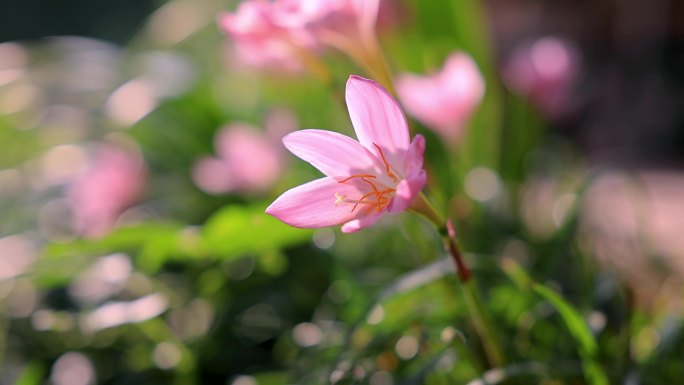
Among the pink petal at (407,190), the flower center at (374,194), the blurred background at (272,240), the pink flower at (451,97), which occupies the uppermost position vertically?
the pink petal at (407,190)

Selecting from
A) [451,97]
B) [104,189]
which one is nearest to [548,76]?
[451,97]

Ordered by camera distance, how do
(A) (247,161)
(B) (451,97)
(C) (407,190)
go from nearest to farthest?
1. (C) (407,190)
2. (B) (451,97)
3. (A) (247,161)

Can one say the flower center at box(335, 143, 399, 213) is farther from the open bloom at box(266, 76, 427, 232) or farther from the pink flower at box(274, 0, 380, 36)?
the pink flower at box(274, 0, 380, 36)

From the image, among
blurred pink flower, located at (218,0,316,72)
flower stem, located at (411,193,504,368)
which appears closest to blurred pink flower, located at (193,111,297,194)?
blurred pink flower, located at (218,0,316,72)

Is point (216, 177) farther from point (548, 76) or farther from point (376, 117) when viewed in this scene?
point (376, 117)

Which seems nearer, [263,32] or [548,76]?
[263,32]

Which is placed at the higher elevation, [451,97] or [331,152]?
[331,152]

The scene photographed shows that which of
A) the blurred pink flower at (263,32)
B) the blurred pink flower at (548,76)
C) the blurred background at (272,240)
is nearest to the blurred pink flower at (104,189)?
the blurred background at (272,240)

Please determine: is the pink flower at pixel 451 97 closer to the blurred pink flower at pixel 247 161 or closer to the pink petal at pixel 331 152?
the blurred pink flower at pixel 247 161
